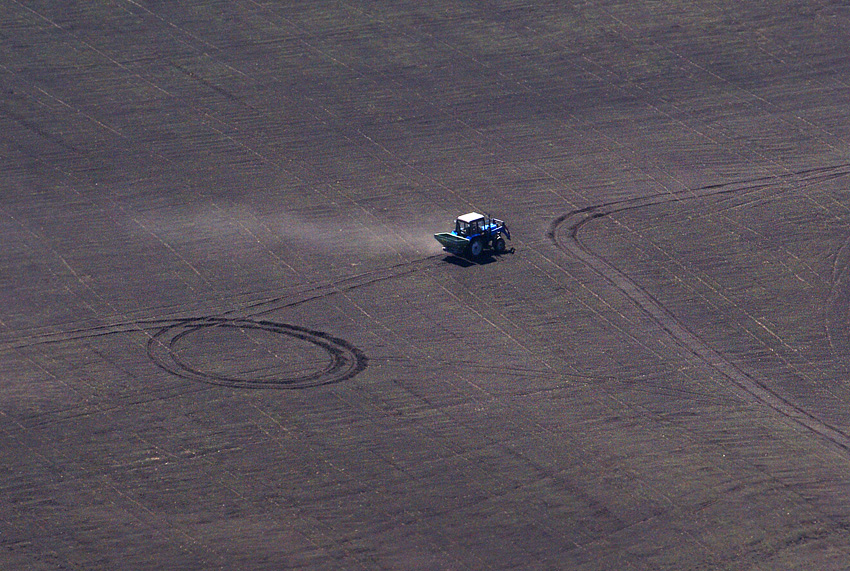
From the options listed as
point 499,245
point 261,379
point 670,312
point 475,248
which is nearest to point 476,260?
point 475,248

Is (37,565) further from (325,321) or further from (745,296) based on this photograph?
(745,296)

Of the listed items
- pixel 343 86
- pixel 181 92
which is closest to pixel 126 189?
pixel 181 92

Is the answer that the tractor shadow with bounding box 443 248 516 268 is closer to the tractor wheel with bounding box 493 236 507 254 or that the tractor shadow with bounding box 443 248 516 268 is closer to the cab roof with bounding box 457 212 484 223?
the tractor wheel with bounding box 493 236 507 254

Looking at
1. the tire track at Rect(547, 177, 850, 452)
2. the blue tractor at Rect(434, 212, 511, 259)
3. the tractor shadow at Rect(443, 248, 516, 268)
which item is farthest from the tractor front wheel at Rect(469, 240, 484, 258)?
the tire track at Rect(547, 177, 850, 452)

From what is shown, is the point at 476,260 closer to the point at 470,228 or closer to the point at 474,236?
the point at 474,236

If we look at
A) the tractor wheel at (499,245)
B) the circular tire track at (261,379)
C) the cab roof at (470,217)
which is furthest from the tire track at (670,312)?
the circular tire track at (261,379)

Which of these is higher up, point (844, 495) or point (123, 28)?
point (123, 28)
